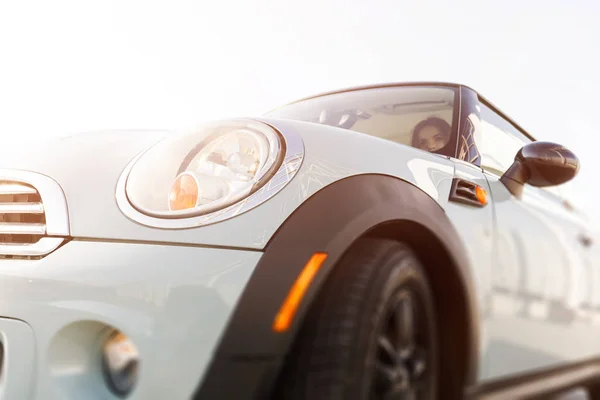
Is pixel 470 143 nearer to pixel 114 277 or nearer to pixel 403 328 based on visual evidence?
pixel 403 328

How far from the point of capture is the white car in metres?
1.14

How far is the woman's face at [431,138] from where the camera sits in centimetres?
219

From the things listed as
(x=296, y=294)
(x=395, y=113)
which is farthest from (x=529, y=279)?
(x=296, y=294)

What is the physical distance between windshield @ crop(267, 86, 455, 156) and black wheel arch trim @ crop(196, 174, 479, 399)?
31.1 inches

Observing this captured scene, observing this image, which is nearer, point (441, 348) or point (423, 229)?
point (423, 229)

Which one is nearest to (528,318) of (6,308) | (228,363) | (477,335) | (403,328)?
(477,335)

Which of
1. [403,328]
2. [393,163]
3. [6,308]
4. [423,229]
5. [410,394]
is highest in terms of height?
[393,163]

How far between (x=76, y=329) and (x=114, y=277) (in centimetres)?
14

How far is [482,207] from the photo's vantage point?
1.94 m

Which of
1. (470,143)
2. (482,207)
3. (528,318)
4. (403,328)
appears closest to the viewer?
(403,328)

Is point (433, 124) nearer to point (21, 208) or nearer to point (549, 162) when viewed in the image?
point (549, 162)

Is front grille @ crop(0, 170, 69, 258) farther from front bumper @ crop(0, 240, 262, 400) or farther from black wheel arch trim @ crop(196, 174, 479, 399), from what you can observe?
black wheel arch trim @ crop(196, 174, 479, 399)

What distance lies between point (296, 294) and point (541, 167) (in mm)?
→ 1466

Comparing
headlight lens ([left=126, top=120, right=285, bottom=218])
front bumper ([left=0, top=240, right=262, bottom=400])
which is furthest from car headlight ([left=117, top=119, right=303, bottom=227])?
front bumper ([left=0, top=240, right=262, bottom=400])
